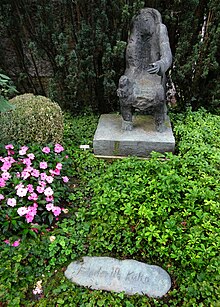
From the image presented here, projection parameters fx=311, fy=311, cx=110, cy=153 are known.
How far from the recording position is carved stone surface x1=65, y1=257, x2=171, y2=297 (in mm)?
2293

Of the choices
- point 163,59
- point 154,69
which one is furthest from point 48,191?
point 163,59

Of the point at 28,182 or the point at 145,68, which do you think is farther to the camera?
the point at 145,68

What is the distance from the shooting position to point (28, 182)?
2.90 m

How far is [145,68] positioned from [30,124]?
1485 mm

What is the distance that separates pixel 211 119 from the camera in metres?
3.98

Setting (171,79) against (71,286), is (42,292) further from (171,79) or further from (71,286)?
(171,79)

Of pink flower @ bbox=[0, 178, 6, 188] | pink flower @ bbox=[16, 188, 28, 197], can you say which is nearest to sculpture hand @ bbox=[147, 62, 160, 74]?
pink flower @ bbox=[16, 188, 28, 197]

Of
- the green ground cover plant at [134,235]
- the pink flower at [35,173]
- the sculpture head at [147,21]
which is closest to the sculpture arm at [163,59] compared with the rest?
the sculpture head at [147,21]

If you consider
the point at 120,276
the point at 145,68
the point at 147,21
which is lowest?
the point at 120,276

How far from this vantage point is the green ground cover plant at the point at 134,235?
2.25 m

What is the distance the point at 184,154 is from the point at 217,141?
20.0 inches

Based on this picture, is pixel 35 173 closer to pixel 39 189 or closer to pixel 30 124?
pixel 39 189

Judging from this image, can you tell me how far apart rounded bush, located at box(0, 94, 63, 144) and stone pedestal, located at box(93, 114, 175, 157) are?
0.51m

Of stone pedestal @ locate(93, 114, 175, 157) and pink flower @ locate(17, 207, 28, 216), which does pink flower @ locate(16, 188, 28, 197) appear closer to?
pink flower @ locate(17, 207, 28, 216)
